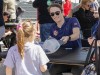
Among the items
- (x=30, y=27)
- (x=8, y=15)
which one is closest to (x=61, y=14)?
(x=30, y=27)

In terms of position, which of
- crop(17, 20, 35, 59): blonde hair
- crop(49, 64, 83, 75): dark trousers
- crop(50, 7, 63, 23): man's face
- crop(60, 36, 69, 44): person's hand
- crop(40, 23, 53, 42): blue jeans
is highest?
crop(50, 7, 63, 23): man's face

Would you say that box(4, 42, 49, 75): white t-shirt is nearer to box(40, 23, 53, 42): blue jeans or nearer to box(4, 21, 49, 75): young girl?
box(4, 21, 49, 75): young girl

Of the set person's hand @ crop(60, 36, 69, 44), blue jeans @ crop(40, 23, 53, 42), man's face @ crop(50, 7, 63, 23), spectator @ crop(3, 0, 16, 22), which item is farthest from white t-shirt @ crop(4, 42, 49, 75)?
spectator @ crop(3, 0, 16, 22)

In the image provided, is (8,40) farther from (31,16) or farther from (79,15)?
(31,16)

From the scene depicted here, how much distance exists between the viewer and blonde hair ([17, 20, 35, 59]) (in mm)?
2902

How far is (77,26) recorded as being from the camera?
395 cm

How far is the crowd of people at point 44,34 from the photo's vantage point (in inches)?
115

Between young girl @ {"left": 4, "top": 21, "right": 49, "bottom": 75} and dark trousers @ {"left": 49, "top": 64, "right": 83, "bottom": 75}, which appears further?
dark trousers @ {"left": 49, "top": 64, "right": 83, "bottom": 75}

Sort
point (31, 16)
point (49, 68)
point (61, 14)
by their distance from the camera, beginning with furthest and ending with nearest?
point (31, 16)
point (61, 14)
point (49, 68)

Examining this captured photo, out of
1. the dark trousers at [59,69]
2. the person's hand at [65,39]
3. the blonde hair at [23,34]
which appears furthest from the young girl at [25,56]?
the person's hand at [65,39]

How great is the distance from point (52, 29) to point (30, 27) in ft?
3.56

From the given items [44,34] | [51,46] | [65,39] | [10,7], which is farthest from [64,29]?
[10,7]

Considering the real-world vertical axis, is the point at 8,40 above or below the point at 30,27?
below

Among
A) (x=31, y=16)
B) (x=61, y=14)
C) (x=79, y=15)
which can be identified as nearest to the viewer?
(x=61, y=14)
